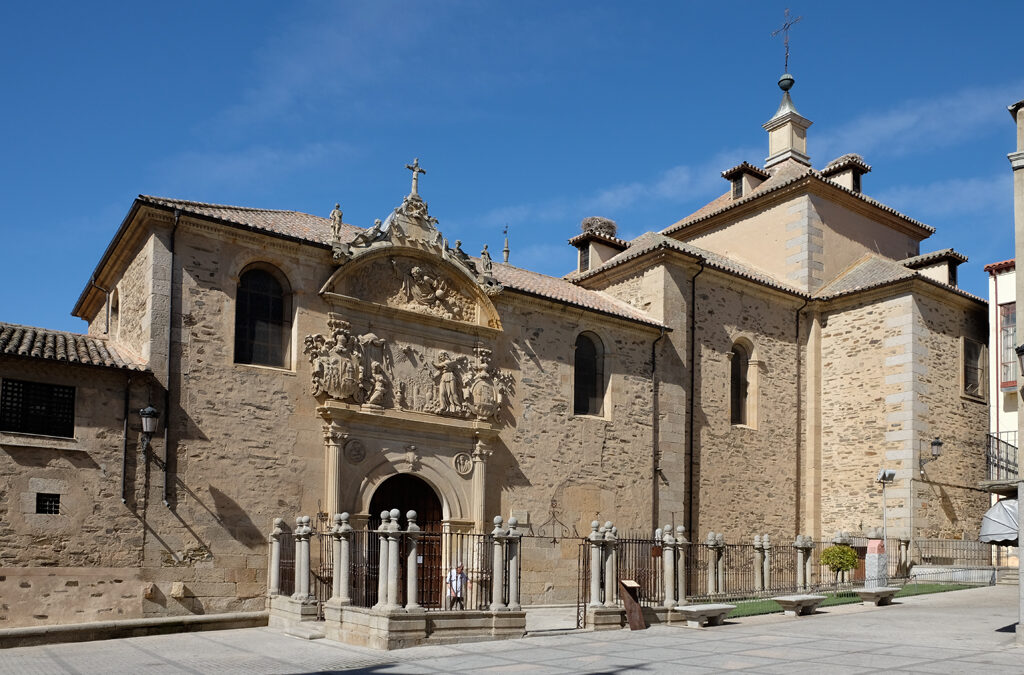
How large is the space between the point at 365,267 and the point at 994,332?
16.6 m

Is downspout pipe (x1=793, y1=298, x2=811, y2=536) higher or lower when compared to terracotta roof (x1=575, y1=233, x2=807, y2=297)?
lower

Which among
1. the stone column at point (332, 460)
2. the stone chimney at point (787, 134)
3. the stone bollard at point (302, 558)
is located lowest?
the stone bollard at point (302, 558)

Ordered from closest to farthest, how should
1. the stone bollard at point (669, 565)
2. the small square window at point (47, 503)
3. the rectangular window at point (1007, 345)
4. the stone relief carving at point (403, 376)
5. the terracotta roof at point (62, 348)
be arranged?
the small square window at point (47, 503), the terracotta roof at point (62, 348), the stone bollard at point (669, 565), the stone relief carving at point (403, 376), the rectangular window at point (1007, 345)

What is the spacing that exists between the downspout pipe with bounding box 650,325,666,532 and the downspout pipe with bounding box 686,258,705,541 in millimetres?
1032

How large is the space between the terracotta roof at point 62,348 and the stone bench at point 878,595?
13905 mm

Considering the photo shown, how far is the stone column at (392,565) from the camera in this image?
44.6ft

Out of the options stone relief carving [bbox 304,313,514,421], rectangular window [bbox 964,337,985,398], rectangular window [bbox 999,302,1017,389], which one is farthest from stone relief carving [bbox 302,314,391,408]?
rectangular window [bbox 999,302,1017,389]

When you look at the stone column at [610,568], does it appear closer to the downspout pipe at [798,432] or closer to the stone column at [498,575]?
the stone column at [498,575]

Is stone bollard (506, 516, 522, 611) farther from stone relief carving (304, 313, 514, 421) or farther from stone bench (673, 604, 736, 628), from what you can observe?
stone relief carving (304, 313, 514, 421)

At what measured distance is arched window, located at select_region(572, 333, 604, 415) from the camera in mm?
21734

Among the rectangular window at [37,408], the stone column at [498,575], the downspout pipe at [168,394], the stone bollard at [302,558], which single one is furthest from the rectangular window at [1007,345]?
the rectangular window at [37,408]

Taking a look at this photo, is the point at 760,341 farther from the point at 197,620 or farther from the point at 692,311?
the point at 197,620

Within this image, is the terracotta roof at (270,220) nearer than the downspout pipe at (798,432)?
Yes

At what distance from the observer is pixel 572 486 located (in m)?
20.7
